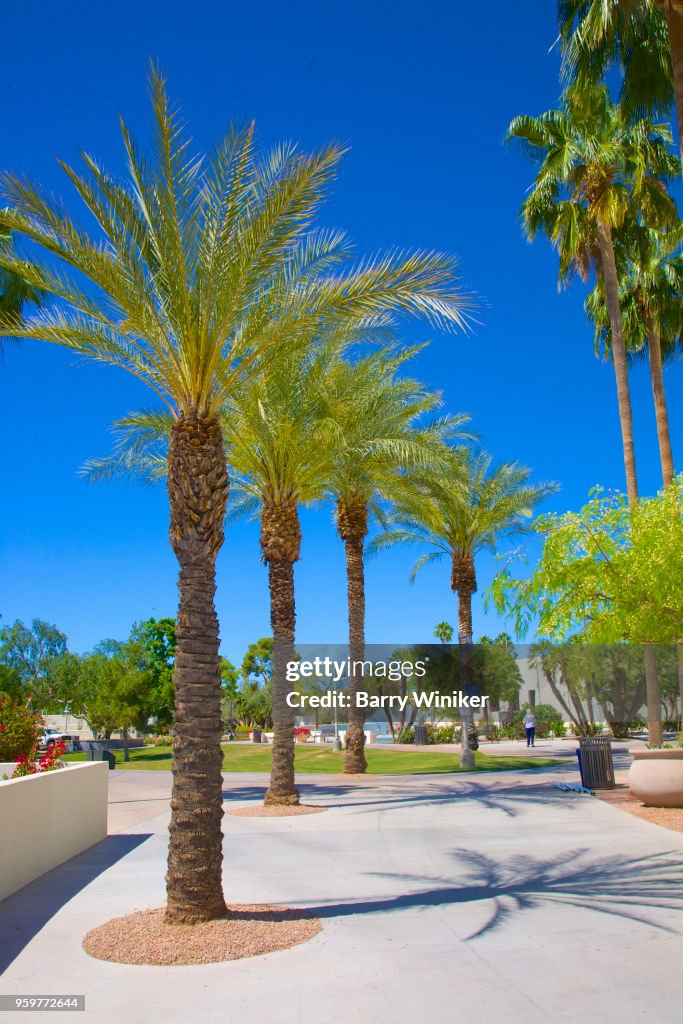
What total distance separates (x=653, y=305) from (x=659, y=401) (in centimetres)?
305

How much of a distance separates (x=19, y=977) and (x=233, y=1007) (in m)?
1.79

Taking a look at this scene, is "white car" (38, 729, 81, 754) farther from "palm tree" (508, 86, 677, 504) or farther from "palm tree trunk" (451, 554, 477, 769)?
"palm tree" (508, 86, 677, 504)

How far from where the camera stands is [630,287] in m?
27.9

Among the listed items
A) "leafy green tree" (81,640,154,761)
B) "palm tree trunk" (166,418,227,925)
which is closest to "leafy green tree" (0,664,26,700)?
"leafy green tree" (81,640,154,761)

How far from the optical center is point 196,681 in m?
8.09

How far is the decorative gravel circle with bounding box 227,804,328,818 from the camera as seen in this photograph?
17.0 metres

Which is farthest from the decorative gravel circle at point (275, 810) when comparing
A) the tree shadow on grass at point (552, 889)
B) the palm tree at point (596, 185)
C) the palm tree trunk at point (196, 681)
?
the palm tree at point (596, 185)

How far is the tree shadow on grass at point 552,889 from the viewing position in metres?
7.94

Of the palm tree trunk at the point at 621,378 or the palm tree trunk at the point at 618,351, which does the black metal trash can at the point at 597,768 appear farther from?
the palm tree trunk at the point at 618,351

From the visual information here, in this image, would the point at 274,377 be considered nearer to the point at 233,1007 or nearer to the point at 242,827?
the point at 242,827

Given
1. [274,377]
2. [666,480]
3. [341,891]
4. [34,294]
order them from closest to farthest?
[341,891] → [274,377] → [34,294] → [666,480]

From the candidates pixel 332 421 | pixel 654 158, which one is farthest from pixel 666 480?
pixel 332 421

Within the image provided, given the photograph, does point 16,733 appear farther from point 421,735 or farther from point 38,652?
point 38,652

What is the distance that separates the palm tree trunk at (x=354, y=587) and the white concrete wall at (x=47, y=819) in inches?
465
